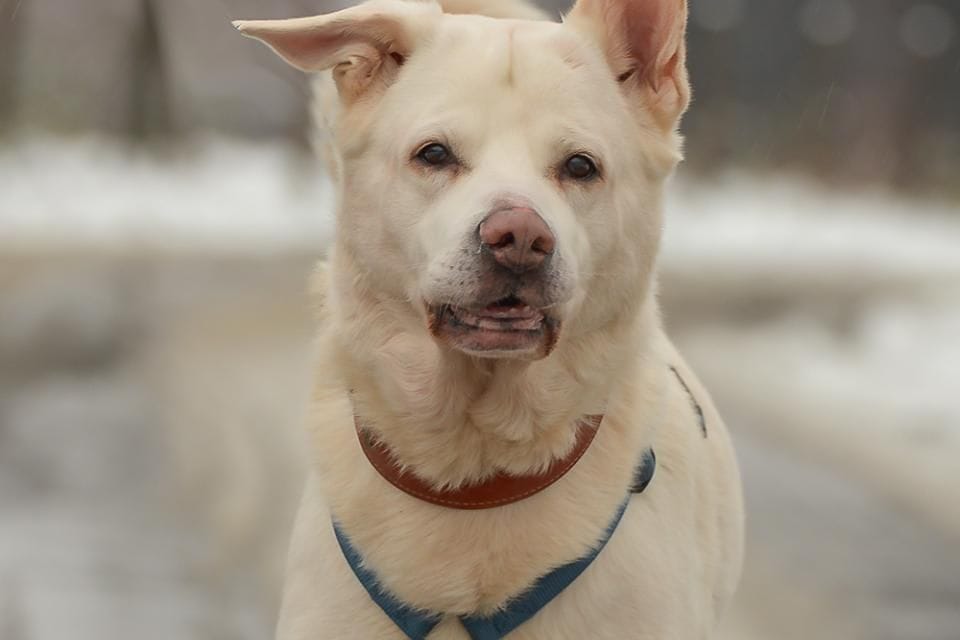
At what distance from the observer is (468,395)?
2457mm

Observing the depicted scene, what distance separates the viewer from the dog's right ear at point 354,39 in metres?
2.39

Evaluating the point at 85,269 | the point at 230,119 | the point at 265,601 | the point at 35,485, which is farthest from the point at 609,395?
the point at 230,119

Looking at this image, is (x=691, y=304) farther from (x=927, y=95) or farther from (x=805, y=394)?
(x=927, y=95)

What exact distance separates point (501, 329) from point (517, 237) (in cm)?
21

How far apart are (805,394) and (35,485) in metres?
3.93

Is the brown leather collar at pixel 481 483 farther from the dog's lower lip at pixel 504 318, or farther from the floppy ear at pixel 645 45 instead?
the floppy ear at pixel 645 45

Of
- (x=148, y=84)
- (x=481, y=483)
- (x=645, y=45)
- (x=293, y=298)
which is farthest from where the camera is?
(x=148, y=84)

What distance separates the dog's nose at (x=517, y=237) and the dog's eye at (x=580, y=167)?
0.27 m

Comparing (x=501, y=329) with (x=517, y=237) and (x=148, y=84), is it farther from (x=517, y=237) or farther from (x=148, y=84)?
(x=148, y=84)

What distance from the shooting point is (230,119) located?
9219mm

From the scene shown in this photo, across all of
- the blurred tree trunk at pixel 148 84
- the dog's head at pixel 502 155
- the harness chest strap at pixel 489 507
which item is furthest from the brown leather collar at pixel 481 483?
the blurred tree trunk at pixel 148 84

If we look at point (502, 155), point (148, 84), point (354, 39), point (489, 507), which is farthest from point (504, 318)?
point (148, 84)

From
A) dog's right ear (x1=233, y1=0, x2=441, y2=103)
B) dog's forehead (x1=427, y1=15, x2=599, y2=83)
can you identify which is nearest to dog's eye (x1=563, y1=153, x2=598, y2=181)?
dog's forehead (x1=427, y1=15, x2=599, y2=83)

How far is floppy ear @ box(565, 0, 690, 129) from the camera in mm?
2521
